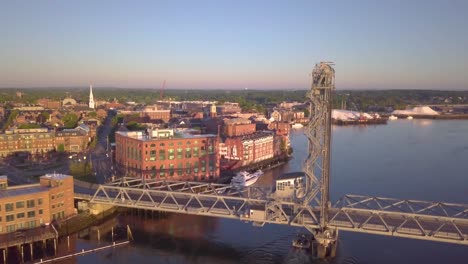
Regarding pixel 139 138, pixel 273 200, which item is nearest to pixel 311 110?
pixel 273 200

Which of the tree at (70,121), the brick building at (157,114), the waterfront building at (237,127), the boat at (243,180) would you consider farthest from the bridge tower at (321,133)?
the brick building at (157,114)

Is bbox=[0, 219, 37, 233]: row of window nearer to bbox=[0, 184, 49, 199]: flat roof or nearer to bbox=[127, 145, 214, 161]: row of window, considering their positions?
bbox=[0, 184, 49, 199]: flat roof

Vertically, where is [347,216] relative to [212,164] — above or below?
above

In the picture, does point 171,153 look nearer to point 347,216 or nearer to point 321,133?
point 321,133

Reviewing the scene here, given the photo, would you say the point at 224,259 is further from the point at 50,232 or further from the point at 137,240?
the point at 50,232

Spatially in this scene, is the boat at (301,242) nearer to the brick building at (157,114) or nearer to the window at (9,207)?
the window at (9,207)

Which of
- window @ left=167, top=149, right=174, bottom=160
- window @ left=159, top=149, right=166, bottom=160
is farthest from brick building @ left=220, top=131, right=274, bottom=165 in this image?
window @ left=159, top=149, right=166, bottom=160

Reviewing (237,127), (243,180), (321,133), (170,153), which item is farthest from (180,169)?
(237,127)
